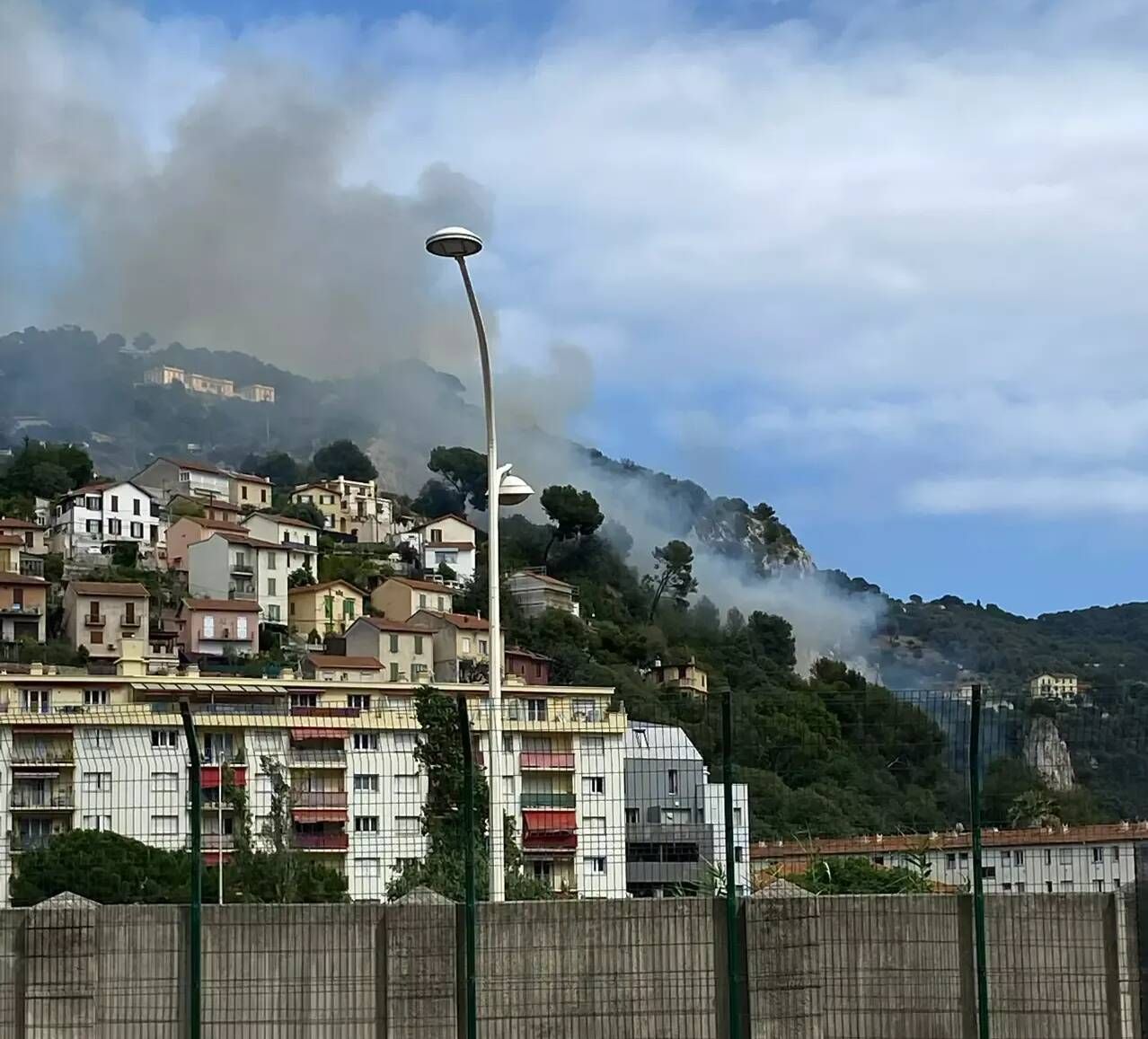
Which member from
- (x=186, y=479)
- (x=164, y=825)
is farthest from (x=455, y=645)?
(x=164, y=825)

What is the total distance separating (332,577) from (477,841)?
430 ft

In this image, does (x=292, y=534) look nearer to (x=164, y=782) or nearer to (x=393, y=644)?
(x=393, y=644)

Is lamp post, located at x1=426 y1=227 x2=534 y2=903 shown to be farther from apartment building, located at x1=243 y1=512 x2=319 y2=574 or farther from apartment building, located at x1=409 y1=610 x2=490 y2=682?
apartment building, located at x1=243 y1=512 x2=319 y2=574

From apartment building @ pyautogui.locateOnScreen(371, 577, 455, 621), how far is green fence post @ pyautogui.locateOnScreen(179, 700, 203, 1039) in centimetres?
11856

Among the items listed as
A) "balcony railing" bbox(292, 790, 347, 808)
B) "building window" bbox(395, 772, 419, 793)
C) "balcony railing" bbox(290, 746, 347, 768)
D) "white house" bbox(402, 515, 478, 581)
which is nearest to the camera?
"balcony railing" bbox(292, 790, 347, 808)

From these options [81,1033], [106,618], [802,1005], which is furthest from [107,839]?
[106,618]

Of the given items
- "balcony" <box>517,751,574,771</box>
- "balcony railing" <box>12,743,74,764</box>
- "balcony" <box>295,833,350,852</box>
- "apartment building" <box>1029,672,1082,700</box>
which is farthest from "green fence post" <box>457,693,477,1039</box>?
"apartment building" <box>1029,672,1082,700</box>

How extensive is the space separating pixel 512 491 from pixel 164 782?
22.9ft

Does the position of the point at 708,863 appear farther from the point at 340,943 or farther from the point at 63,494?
the point at 63,494

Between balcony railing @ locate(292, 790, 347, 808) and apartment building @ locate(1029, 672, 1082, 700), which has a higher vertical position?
apartment building @ locate(1029, 672, 1082, 700)

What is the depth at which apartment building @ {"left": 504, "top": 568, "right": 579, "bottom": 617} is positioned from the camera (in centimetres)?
14562

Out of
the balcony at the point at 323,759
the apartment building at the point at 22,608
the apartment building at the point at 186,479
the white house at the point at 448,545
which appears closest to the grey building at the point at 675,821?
the balcony at the point at 323,759

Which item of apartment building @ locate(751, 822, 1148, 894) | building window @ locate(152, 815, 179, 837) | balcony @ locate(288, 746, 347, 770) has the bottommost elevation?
apartment building @ locate(751, 822, 1148, 894)

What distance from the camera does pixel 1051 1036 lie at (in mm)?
12234
